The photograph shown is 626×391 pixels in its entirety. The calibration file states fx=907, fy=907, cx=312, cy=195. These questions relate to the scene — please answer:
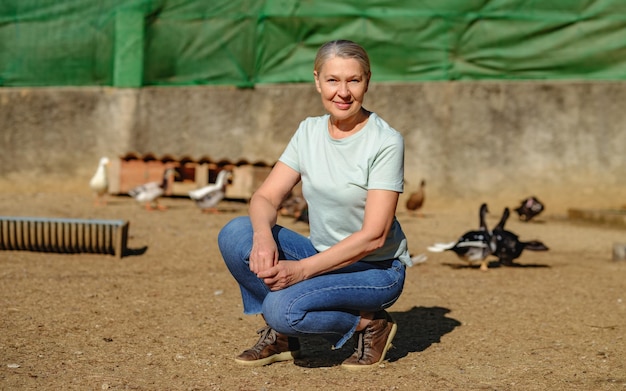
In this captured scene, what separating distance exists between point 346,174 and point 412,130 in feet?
24.7

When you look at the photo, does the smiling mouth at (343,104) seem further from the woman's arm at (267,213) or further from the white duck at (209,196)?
the white duck at (209,196)

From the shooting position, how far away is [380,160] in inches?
158

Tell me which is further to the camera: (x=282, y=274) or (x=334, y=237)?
(x=334, y=237)

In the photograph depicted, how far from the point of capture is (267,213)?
4.16 metres

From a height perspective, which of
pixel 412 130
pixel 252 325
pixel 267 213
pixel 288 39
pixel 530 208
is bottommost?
pixel 252 325

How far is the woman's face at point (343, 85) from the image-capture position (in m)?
4.01

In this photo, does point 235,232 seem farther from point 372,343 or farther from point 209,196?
point 209,196

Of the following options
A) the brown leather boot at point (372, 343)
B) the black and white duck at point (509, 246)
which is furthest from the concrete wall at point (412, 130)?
the brown leather boot at point (372, 343)

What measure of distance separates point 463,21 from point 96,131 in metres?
5.08

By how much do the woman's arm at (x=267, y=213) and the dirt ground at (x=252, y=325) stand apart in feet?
1.84

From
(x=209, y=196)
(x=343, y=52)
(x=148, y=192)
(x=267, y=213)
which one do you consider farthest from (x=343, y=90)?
(x=148, y=192)

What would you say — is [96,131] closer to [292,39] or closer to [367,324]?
[292,39]

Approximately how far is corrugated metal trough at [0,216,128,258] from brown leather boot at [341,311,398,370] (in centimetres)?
350

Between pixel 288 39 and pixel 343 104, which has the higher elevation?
pixel 288 39
